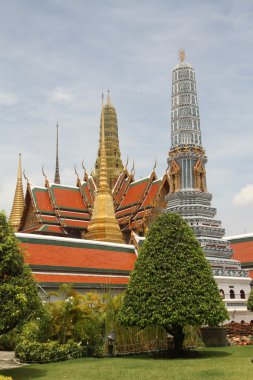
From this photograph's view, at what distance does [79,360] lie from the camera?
48.7ft

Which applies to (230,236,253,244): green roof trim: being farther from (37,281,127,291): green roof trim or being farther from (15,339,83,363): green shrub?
(15,339,83,363): green shrub

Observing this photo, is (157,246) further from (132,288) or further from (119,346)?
(119,346)

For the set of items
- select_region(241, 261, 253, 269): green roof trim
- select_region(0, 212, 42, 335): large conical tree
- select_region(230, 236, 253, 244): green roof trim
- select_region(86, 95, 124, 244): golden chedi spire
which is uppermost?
select_region(86, 95, 124, 244): golden chedi spire

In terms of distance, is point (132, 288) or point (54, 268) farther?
point (54, 268)

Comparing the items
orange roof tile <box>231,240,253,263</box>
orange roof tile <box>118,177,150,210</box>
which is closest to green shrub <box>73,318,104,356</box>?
orange roof tile <box>231,240,253,263</box>

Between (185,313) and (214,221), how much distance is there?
15070mm

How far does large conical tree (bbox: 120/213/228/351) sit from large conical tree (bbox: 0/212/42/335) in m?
3.36

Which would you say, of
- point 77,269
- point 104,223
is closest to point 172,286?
point 77,269

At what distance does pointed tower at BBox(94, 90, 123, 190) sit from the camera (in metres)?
50.7

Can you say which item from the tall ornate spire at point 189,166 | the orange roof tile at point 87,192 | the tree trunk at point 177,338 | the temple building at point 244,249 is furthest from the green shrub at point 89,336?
the orange roof tile at point 87,192

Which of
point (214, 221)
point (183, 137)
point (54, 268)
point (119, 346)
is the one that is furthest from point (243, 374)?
point (183, 137)

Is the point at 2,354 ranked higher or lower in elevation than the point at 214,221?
lower

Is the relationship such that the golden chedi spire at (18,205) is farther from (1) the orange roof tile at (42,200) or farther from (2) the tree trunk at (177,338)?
(2) the tree trunk at (177,338)

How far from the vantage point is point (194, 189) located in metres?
30.0
